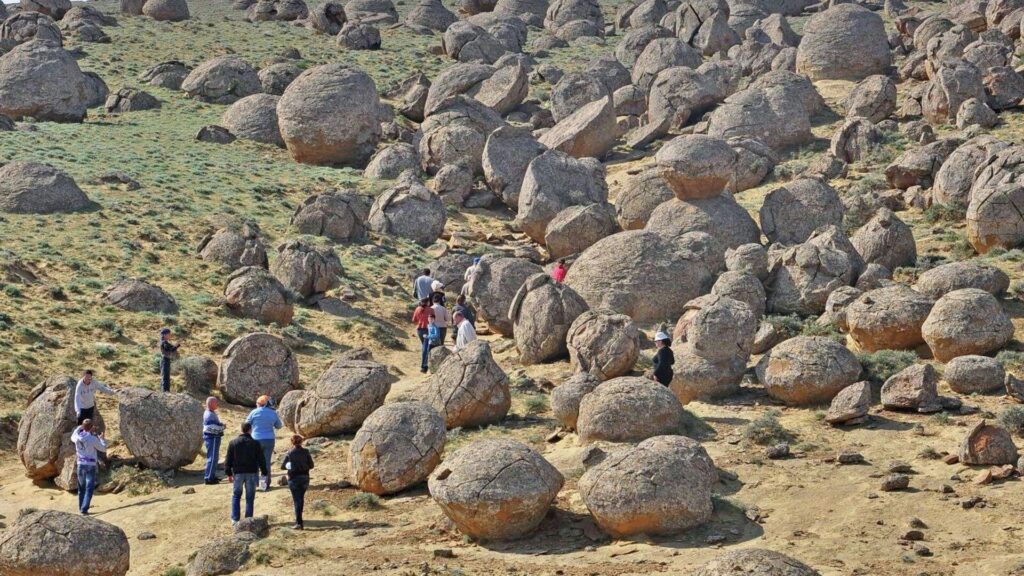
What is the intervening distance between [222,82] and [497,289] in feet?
90.1

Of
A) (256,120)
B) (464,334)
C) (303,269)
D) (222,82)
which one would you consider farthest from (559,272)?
(222,82)

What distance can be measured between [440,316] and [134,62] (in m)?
36.5

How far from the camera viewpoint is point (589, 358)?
25.7m

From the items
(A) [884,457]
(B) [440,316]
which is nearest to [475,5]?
(B) [440,316]

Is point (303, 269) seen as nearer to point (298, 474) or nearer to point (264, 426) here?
point (264, 426)

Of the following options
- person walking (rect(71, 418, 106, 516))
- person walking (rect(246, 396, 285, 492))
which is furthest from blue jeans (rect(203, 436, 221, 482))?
person walking (rect(71, 418, 106, 516))

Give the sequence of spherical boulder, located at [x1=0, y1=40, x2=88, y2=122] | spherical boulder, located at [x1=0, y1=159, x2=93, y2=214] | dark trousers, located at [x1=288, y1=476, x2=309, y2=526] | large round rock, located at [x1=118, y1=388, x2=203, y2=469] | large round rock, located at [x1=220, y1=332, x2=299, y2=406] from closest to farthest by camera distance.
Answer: dark trousers, located at [x1=288, y1=476, x2=309, y2=526], large round rock, located at [x1=118, y1=388, x2=203, y2=469], large round rock, located at [x1=220, y1=332, x2=299, y2=406], spherical boulder, located at [x1=0, y1=159, x2=93, y2=214], spherical boulder, located at [x1=0, y1=40, x2=88, y2=122]

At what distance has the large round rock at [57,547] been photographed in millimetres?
17094

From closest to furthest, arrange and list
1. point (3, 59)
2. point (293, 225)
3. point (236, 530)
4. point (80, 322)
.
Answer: point (236, 530)
point (80, 322)
point (293, 225)
point (3, 59)

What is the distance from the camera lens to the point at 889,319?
26203 millimetres

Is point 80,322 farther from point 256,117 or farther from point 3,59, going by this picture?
point 3,59

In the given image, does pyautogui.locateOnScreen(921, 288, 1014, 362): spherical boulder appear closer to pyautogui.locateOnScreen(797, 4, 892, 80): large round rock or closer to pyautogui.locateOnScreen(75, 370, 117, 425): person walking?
pyautogui.locateOnScreen(75, 370, 117, 425): person walking

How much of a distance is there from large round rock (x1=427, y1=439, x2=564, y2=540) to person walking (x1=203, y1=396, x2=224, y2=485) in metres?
4.64

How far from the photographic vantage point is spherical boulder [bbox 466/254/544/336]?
103 feet
